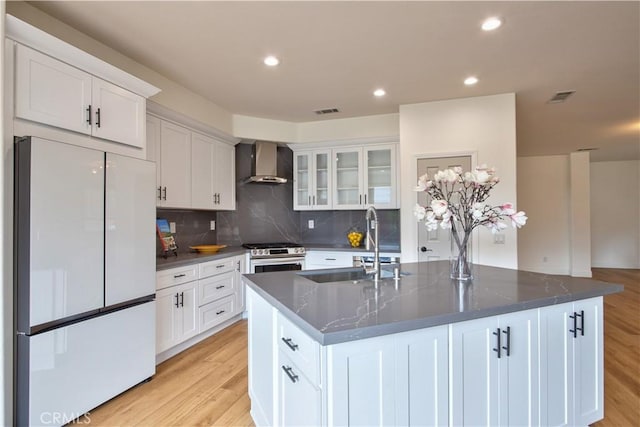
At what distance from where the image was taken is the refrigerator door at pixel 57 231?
1.76 meters

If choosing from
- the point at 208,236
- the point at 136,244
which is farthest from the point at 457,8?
the point at 208,236

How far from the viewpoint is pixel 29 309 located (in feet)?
5.74

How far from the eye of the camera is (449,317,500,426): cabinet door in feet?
4.55

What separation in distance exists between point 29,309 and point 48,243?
1.15 ft

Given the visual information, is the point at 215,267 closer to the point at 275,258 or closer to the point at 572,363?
the point at 275,258

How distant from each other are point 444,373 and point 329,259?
2.86 meters

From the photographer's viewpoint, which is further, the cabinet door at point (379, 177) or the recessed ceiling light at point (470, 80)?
the cabinet door at point (379, 177)

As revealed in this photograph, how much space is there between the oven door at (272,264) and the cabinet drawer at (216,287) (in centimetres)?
29

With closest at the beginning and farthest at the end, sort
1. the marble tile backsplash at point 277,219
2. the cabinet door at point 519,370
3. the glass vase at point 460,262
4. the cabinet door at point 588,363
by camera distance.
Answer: the cabinet door at point 519,370 → the cabinet door at point 588,363 → the glass vase at point 460,262 → the marble tile backsplash at point 277,219

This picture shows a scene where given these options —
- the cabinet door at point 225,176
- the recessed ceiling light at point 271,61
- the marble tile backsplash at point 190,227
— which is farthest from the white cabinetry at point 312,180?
the recessed ceiling light at point 271,61

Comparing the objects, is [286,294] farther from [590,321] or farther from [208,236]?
[208,236]

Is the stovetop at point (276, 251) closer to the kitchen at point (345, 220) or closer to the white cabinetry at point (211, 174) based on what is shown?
the kitchen at point (345, 220)

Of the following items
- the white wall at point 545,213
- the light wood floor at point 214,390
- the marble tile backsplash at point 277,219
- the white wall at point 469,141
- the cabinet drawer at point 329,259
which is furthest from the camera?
the white wall at point 545,213

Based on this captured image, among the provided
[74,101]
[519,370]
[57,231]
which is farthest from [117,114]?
[519,370]
